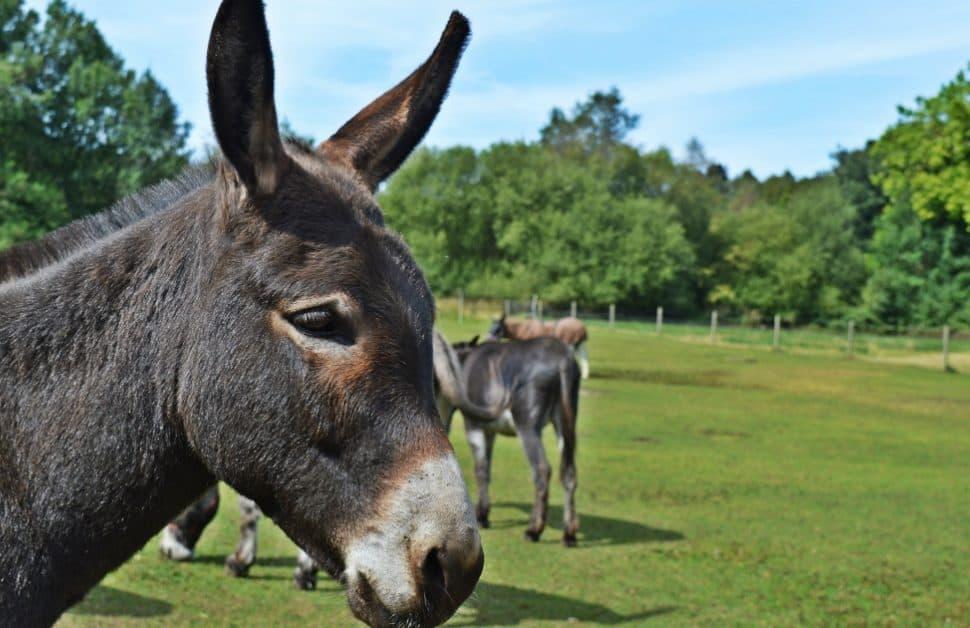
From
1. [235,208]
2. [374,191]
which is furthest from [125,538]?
[374,191]

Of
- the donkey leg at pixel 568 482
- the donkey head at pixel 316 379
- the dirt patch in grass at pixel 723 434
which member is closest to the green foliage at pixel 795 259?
the dirt patch in grass at pixel 723 434

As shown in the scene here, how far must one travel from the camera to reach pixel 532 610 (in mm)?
7359

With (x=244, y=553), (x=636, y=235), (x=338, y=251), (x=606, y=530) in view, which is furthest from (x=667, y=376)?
(x=636, y=235)

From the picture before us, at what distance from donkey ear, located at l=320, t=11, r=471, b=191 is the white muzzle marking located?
0.97 meters

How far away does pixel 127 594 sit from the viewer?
23.4 ft

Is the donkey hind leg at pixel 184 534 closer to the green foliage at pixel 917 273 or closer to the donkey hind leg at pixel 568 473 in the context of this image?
the donkey hind leg at pixel 568 473

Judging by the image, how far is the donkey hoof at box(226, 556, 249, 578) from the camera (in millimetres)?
7941

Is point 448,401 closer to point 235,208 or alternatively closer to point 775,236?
point 235,208

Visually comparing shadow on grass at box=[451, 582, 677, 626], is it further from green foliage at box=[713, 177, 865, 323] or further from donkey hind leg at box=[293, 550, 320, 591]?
green foliage at box=[713, 177, 865, 323]

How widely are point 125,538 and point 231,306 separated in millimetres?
656

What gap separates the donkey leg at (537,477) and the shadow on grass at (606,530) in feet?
0.97

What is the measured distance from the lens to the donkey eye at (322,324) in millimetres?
2256

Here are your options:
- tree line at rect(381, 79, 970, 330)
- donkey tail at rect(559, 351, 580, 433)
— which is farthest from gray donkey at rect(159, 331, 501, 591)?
tree line at rect(381, 79, 970, 330)

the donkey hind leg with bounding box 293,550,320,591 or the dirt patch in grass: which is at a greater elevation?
the donkey hind leg with bounding box 293,550,320,591
